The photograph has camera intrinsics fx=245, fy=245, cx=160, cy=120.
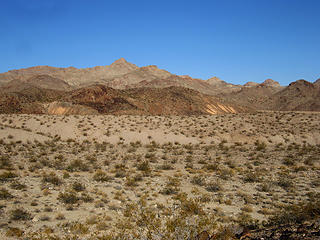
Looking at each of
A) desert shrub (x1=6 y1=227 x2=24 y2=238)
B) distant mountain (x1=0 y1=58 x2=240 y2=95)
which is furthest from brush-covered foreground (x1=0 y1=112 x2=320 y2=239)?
distant mountain (x1=0 y1=58 x2=240 y2=95)

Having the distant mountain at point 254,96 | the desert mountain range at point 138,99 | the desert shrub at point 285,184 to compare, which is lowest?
the desert shrub at point 285,184

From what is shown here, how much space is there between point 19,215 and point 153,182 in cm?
630

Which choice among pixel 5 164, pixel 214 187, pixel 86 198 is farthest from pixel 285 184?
pixel 5 164

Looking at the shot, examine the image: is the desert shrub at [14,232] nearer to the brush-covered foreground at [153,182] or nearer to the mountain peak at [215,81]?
the brush-covered foreground at [153,182]

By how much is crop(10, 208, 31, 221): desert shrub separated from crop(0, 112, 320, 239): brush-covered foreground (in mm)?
29

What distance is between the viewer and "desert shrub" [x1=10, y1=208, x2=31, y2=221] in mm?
7680

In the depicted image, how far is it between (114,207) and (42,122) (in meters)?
24.0

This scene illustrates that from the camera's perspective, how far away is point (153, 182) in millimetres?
12531

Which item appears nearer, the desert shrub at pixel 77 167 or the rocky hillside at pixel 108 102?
the desert shrub at pixel 77 167

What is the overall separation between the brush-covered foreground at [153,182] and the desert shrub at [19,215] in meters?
0.03

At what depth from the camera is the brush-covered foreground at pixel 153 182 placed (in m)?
7.38

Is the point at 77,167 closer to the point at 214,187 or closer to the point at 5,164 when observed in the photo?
the point at 5,164

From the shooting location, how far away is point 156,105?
2388 inches

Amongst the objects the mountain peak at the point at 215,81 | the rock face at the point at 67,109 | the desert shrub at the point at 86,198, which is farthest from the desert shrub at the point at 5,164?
the mountain peak at the point at 215,81
